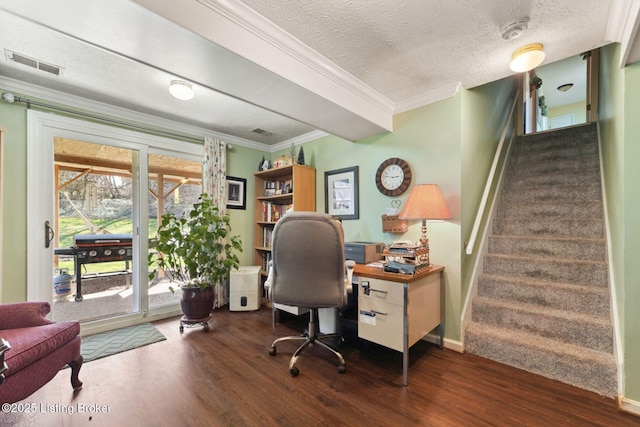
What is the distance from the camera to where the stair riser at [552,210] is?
254cm

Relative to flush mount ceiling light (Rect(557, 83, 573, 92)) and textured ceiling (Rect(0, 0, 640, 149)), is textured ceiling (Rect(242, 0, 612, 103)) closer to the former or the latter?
textured ceiling (Rect(0, 0, 640, 149))

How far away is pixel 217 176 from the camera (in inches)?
133

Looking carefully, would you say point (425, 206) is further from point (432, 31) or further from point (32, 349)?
point (32, 349)

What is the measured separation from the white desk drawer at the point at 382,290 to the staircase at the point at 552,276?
934 mm

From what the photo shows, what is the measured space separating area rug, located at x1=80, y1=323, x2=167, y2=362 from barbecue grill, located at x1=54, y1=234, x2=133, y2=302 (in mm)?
730

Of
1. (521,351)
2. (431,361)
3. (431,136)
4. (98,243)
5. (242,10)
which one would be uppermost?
(242,10)

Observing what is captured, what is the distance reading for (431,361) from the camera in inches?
80.7

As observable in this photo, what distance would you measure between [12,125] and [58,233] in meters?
1.02

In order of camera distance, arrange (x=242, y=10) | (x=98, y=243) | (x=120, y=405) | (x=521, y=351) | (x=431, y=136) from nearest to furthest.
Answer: (x=242, y=10), (x=120, y=405), (x=521, y=351), (x=431, y=136), (x=98, y=243)

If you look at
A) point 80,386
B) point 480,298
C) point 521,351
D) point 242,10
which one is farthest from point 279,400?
point 242,10

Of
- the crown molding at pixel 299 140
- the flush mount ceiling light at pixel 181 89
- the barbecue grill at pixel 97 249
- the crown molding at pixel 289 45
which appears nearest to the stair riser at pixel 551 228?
the crown molding at pixel 289 45

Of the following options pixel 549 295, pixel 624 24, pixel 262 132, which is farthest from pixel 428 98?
pixel 262 132

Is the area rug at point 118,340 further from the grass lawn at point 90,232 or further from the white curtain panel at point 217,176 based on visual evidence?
the white curtain panel at point 217,176

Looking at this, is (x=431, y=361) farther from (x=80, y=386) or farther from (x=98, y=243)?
(x=98, y=243)
